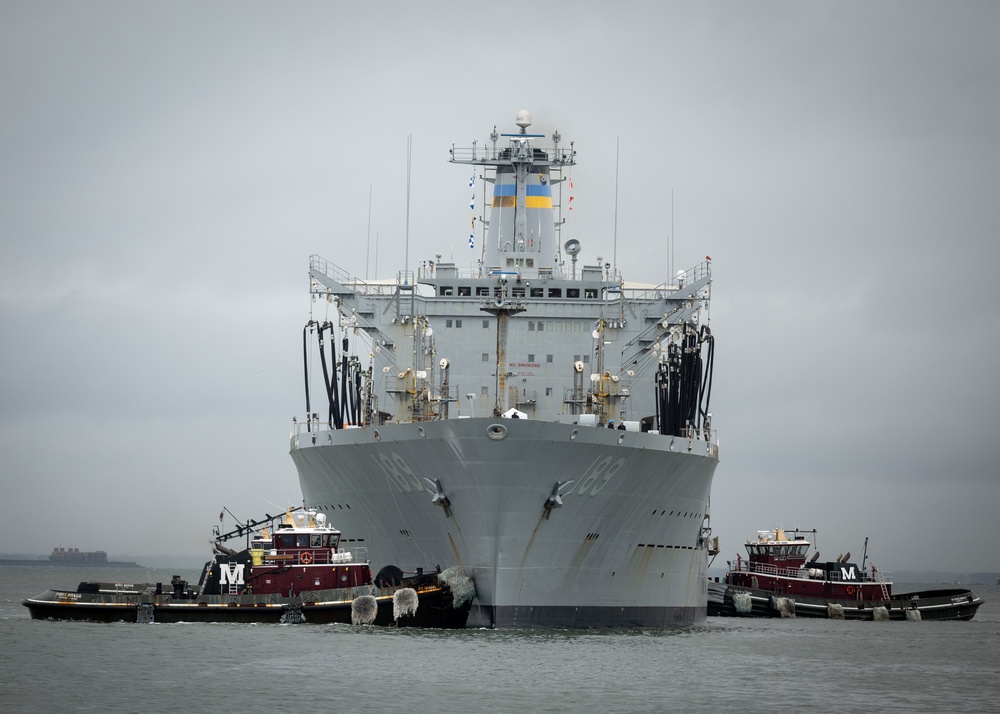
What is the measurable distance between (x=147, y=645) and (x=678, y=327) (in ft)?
69.0

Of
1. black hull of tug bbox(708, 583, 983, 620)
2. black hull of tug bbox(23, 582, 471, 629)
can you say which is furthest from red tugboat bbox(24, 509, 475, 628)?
black hull of tug bbox(708, 583, 983, 620)

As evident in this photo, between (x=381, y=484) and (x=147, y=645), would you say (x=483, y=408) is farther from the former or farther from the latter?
(x=147, y=645)

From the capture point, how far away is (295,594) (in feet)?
130

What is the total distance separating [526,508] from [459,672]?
603 centimetres

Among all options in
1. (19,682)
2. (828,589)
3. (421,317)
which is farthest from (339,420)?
(828,589)

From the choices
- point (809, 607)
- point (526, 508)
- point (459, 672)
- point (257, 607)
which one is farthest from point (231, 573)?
point (809, 607)

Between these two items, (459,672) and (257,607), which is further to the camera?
(257,607)

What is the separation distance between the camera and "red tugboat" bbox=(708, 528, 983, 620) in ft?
197

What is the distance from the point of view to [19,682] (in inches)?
1157

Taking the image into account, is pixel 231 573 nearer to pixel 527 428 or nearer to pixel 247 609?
pixel 247 609

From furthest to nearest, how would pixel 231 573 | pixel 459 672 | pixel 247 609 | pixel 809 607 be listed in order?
1. pixel 809 607
2. pixel 231 573
3. pixel 247 609
4. pixel 459 672

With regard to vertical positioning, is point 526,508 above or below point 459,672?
above

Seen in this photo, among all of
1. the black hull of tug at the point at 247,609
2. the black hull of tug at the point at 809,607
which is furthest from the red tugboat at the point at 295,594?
the black hull of tug at the point at 809,607

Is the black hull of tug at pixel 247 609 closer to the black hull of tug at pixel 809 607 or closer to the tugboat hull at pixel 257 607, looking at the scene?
the tugboat hull at pixel 257 607
